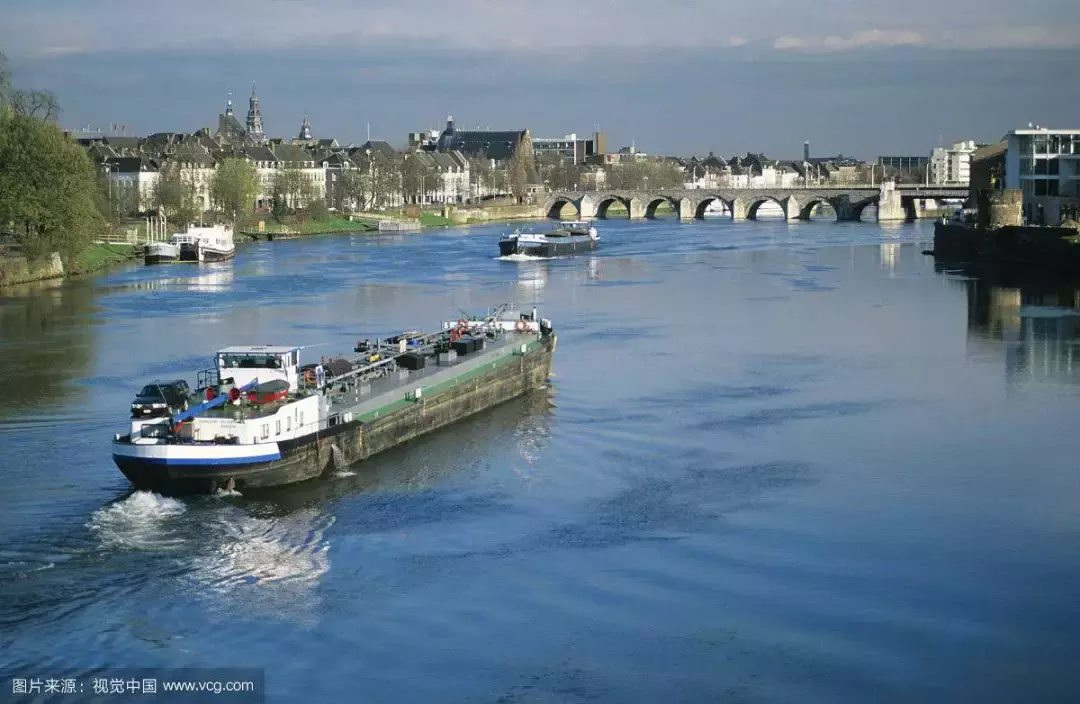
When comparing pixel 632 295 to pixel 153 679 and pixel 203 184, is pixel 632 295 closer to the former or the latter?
pixel 153 679

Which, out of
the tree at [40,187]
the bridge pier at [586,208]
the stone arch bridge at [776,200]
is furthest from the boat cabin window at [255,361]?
the bridge pier at [586,208]

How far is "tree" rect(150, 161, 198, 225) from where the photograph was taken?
219 ft

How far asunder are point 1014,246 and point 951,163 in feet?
439

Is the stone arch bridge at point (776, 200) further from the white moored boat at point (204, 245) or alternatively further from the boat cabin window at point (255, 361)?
the boat cabin window at point (255, 361)

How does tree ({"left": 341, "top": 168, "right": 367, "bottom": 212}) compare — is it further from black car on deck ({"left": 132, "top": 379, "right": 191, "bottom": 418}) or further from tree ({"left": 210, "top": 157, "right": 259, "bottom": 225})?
black car on deck ({"left": 132, "top": 379, "right": 191, "bottom": 418})

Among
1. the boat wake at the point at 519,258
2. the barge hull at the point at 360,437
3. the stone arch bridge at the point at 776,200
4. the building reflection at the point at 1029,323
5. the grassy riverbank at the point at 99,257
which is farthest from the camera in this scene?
the stone arch bridge at the point at 776,200

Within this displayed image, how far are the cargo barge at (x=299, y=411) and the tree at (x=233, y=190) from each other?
47.5 meters

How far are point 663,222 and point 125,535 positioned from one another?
80.4 m

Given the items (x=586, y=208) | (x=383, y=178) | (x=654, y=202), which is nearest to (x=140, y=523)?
(x=383, y=178)

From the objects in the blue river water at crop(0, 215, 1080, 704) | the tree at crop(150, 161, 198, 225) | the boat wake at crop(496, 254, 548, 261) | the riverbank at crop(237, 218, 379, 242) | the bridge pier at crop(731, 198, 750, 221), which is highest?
the tree at crop(150, 161, 198, 225)

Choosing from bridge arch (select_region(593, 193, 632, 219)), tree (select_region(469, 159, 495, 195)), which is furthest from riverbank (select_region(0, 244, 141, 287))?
tree (select_region(469, 159, 495, 195))

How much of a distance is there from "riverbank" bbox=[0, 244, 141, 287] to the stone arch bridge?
4895 centimetres

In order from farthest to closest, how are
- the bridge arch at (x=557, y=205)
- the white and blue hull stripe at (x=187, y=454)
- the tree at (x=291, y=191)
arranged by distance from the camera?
the bridge arch at (x=557, y=205) < the tree at (x=291, y=191) < the white and blue hull stripe at (x=187, y=454)

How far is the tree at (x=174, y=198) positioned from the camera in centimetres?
6681
